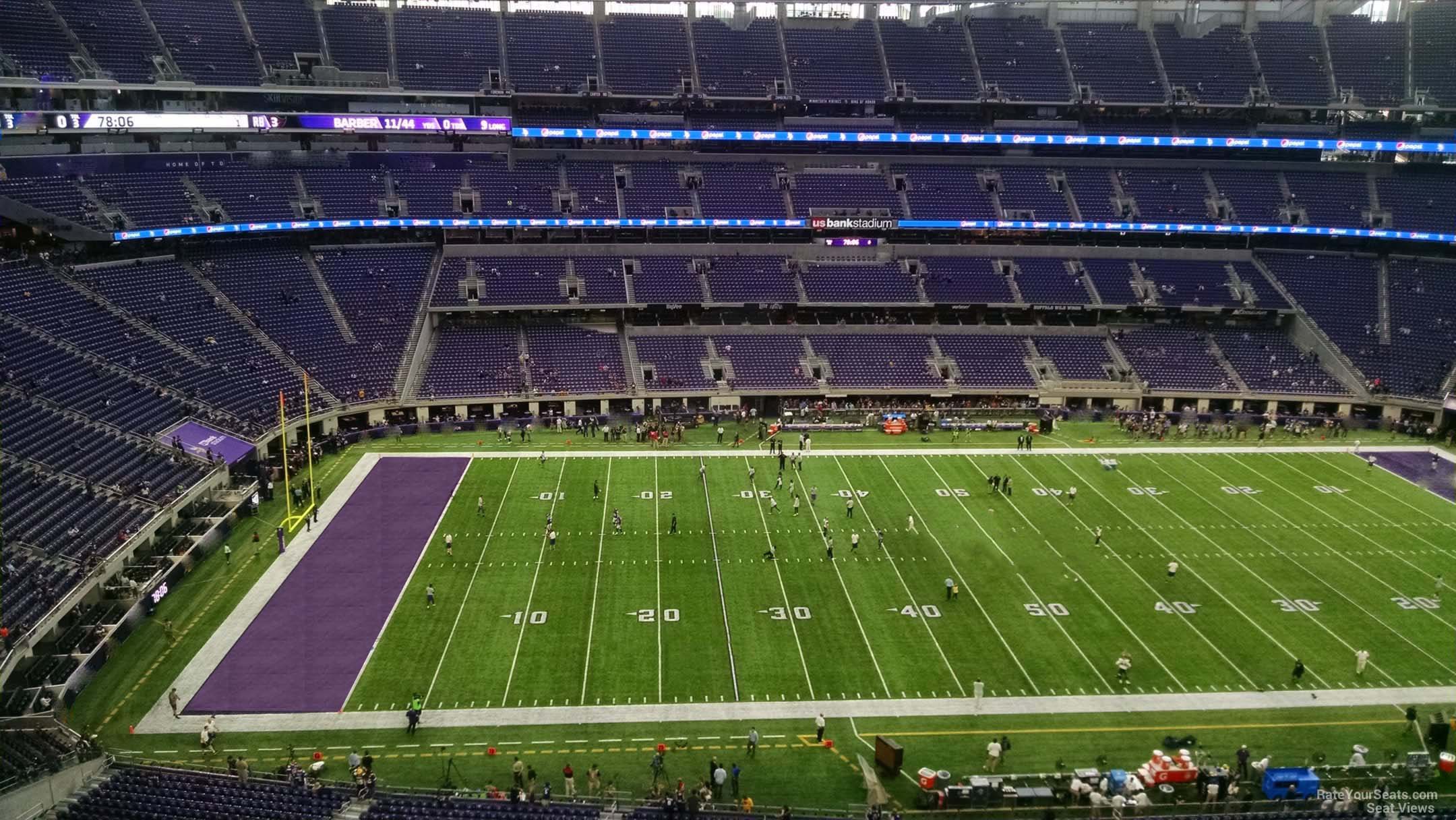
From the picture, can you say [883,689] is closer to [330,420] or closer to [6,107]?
[330,420]

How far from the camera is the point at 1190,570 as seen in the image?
3394cm

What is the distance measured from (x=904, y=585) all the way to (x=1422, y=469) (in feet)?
91.5

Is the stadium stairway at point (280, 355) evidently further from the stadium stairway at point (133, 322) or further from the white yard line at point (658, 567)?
the white yard line at point (658, 567)

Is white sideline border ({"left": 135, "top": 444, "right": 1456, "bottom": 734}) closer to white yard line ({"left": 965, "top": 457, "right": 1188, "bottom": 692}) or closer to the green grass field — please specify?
the green grass field

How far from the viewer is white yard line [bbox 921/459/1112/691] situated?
2756 centimetres

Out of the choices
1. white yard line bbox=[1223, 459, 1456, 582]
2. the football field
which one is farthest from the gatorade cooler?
white yard line bbox=[1223, 459, 1456, 582]

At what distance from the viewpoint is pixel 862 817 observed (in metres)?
21.3

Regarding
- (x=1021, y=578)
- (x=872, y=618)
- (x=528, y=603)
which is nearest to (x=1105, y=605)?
(x=1021, y=578)

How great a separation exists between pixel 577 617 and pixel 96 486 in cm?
1703

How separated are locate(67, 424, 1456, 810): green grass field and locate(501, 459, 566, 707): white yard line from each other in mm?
106

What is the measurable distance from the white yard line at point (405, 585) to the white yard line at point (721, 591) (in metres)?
7.97

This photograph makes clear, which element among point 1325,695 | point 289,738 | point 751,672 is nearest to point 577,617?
point 751,672

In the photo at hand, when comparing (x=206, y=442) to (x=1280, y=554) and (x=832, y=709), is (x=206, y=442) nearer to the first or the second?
(x=832, y=709)

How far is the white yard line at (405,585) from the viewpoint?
26578 mm
